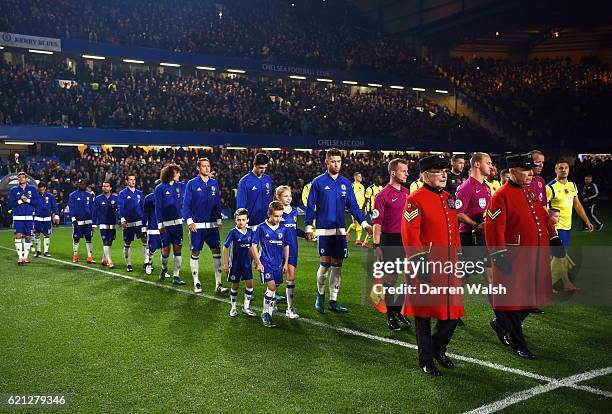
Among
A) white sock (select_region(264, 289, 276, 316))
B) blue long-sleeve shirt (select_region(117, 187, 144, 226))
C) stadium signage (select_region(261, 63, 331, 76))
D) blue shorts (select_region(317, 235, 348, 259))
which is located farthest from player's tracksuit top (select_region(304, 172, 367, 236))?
stadium signage (select_region(261, 63, 331, 76))

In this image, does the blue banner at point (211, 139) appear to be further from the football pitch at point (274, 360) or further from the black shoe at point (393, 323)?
the black shoe at point (393, 323)

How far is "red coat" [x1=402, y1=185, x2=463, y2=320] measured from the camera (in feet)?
19.6

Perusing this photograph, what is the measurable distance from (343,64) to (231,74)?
28.3 feet

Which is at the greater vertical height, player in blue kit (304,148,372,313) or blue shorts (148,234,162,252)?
player in blue kit (304,148,372,313)

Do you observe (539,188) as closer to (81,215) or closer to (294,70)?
(81,215)

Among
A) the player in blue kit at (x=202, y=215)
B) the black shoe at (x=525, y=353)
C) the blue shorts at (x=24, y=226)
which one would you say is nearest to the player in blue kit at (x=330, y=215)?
the player in blue kit at (x=202, y=215)

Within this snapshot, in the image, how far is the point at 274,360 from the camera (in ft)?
22.0

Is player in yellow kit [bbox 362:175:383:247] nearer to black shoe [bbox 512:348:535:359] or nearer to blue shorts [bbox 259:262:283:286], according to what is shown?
blue shorts [bbox 259:262:283:286]

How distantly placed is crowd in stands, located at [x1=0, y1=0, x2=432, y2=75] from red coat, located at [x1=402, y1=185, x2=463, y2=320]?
33217mm

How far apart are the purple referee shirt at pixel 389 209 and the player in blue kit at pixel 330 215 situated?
709 mm

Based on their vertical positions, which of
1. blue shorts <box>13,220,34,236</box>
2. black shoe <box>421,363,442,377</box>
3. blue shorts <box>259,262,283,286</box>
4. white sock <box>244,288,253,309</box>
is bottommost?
black shoe <box>421,363,442,377</box>

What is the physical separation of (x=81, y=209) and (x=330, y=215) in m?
9.26

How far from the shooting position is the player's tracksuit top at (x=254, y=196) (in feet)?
32.9

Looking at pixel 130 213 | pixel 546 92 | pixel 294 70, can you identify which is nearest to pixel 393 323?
pixel 130 213
